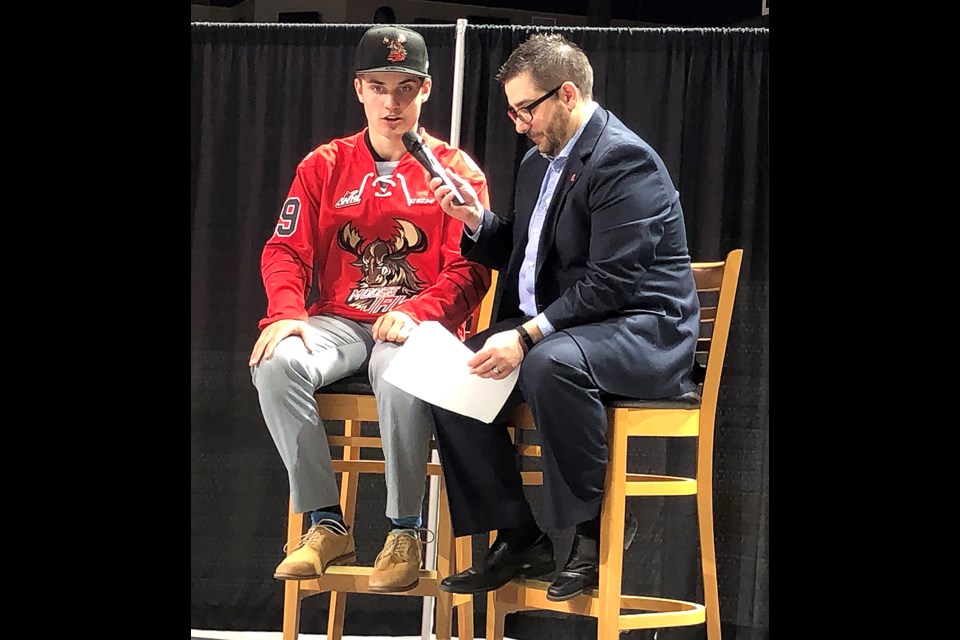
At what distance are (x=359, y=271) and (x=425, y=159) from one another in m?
0.34

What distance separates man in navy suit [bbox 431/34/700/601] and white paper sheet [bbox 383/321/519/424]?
0.13ft

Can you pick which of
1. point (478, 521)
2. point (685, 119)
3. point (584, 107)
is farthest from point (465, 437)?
point (685, 119)

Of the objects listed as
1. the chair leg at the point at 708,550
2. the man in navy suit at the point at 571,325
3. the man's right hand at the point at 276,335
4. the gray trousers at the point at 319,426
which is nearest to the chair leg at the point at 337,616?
the gray trousers at the point at 319,426

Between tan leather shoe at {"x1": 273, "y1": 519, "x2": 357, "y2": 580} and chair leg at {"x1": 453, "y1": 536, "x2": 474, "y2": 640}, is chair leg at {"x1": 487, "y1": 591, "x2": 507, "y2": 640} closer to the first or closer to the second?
chair leg at {"x1": 453, "y1": 536, "x2": 474, "y2": 640}

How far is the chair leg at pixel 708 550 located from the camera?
2.55 meters

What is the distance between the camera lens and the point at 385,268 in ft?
8.75

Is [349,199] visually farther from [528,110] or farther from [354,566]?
[354,566]

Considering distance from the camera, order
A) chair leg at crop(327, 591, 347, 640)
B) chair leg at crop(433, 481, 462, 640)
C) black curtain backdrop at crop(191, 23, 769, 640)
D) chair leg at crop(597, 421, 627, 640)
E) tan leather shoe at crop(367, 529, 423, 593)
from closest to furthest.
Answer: chair leg at crop(597, 421, 627, 640), tan leather shoe at crop(367, 529, 423, 593), chair leg at crop(433, 481, 462, 640), chair leg at crop(327, 591, 347, 640), black curtain backdrop at crop(191, 23, 769, 640)

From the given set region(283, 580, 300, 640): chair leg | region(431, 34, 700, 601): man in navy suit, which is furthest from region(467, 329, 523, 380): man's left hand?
region(283, 580, 300, 640): chair leg

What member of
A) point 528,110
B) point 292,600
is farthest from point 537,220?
point 292,600

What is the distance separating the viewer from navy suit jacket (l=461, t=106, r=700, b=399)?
2322mm

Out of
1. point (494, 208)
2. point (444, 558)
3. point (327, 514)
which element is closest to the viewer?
point (327, 514)

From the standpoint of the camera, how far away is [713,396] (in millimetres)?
2535

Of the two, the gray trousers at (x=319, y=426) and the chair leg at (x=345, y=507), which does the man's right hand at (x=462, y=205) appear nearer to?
the gray trousers at (x=319, y=426)
